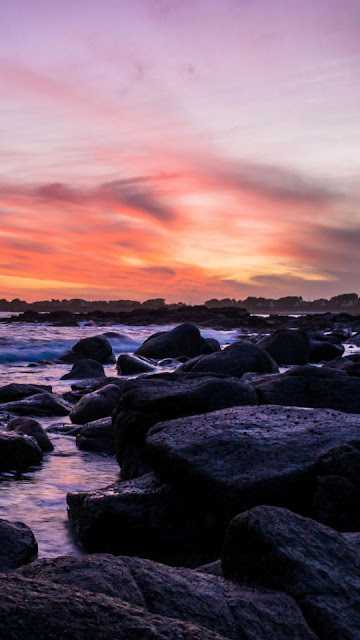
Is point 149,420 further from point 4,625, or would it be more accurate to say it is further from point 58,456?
point 4,625

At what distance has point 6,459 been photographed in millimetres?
5762

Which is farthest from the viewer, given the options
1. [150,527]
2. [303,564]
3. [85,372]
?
[85,372]

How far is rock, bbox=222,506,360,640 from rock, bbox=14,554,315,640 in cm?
8

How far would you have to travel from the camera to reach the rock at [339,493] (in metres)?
3.80

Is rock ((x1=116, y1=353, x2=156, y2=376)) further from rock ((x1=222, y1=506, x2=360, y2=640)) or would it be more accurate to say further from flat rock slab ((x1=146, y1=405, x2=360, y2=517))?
rock ((x1=222, y1=506, x2=360, y2=640))

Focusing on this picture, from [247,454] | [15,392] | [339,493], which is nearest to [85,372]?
[15,392]

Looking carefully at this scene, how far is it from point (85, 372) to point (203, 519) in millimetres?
9734

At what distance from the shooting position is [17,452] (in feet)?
19.1

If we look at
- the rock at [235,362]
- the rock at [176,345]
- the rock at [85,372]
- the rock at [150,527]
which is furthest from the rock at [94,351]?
the rock at [150,527]

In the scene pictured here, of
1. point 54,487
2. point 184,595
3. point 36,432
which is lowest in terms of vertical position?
point 54,487

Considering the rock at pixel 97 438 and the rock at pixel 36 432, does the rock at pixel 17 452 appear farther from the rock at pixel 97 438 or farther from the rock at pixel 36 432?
the rock at pixel 97 438

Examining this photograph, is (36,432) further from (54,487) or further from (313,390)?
→ (313,390)

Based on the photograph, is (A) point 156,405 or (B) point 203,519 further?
(A) point 156,405

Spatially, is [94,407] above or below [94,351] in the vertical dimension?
below
